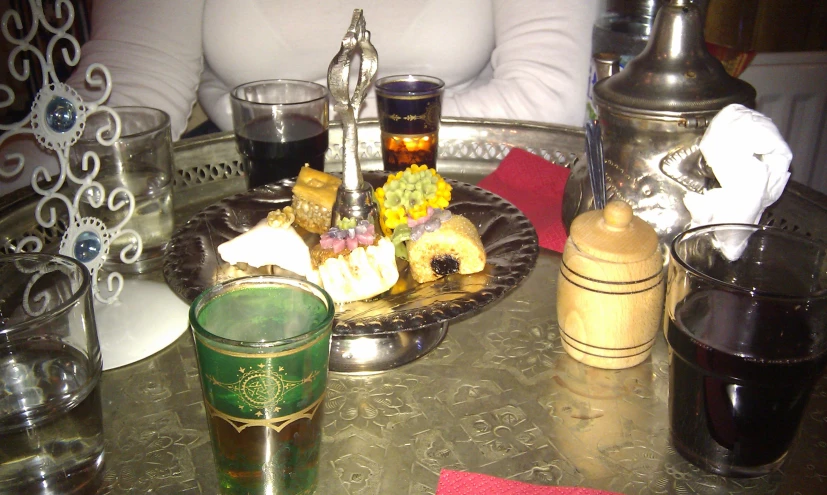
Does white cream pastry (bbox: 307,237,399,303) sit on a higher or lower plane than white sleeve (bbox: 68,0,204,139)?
lower

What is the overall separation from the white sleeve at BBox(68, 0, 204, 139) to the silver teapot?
0.94 meters

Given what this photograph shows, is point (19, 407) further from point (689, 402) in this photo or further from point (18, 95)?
point (18, 95)

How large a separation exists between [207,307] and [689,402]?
15.9 inches

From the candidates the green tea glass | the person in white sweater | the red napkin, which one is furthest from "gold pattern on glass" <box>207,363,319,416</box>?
the person in white sweater

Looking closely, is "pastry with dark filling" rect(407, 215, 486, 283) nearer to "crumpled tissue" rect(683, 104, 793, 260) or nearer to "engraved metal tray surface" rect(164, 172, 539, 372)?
"engraved metal tray surface" rect(164, 172, 539, 372)

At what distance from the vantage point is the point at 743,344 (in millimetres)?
563

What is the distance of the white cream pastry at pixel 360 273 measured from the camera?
2.30 feet

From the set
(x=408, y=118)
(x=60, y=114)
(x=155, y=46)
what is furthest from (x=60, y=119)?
(x=155, y=46)

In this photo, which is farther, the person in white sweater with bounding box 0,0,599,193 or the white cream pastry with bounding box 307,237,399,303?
the person in white sweater with bounding box 0,0,599,193

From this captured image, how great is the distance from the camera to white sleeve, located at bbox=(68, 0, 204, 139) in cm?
137

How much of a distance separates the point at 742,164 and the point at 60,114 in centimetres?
65

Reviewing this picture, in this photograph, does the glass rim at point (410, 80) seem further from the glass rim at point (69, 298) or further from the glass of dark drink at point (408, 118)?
the glass rim at point (69, 298)

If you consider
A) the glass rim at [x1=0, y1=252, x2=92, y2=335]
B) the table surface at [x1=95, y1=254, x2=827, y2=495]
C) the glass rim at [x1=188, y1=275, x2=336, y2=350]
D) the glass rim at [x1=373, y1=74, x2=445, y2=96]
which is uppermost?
the glass rim at [x1=373, y1=74, x2=445, y2=96]

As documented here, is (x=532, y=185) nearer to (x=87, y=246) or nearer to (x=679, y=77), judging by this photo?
(x=679, y=77)
